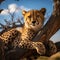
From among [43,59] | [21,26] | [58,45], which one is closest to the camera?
[43,59]

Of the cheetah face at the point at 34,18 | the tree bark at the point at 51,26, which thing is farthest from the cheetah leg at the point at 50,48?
the cheetah face at the point at 34,18

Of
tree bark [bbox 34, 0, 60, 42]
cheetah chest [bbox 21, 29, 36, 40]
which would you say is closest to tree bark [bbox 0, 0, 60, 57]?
tree bark [bbox 34, 0, 60, 42]

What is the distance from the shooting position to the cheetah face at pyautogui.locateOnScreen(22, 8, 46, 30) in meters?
1.70

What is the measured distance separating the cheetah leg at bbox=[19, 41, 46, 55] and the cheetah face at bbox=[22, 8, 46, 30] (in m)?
0.15

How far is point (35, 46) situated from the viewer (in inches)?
64.4

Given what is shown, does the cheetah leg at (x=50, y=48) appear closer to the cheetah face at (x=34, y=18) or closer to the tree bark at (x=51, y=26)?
the tree bark at (x=51, y=26)

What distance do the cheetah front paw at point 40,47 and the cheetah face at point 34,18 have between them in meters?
0.16

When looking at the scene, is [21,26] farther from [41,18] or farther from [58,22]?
[58,22]

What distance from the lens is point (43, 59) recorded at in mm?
1419

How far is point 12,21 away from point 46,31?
0.36 m

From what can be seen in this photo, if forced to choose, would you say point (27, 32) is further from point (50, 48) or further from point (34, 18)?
point (50, 48)

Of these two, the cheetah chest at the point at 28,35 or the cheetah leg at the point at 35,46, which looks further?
the cheetah chest at the point at 28,35

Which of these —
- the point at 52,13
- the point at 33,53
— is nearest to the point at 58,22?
the point at 52,13

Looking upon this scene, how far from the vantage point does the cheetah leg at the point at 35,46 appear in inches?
62.3
